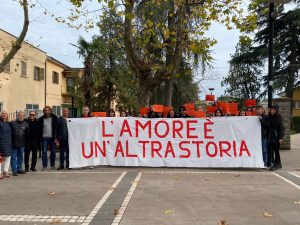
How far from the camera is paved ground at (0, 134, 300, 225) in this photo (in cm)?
741

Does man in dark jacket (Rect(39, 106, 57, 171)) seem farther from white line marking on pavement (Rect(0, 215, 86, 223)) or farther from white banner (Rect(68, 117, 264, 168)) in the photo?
white line marking on pavement (Rect(0, 215, 86, 223))

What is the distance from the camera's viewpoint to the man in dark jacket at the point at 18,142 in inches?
479

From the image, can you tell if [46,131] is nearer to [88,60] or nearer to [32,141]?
[32,141]

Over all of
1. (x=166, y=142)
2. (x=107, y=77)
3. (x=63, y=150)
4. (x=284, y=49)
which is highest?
(x=284, y=49)

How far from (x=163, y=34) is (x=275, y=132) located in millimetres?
7993

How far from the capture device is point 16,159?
12.3m

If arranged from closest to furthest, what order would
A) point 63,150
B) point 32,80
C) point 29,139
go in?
point 29,139, point 63,150, point 32,80

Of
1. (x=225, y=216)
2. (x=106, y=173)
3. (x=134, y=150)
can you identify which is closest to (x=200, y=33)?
(x=134, y=150)

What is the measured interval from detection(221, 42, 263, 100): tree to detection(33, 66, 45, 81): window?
Result: 18798mm

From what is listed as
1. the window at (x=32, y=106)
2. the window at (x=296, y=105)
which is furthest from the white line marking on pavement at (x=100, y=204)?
the window at (x=296, y=105)

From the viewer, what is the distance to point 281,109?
61.8 feet

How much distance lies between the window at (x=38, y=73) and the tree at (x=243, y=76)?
61.7 ft

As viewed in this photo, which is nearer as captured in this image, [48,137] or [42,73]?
[48,137]

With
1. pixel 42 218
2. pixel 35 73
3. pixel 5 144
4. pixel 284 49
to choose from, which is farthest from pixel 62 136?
pixel 284 49
